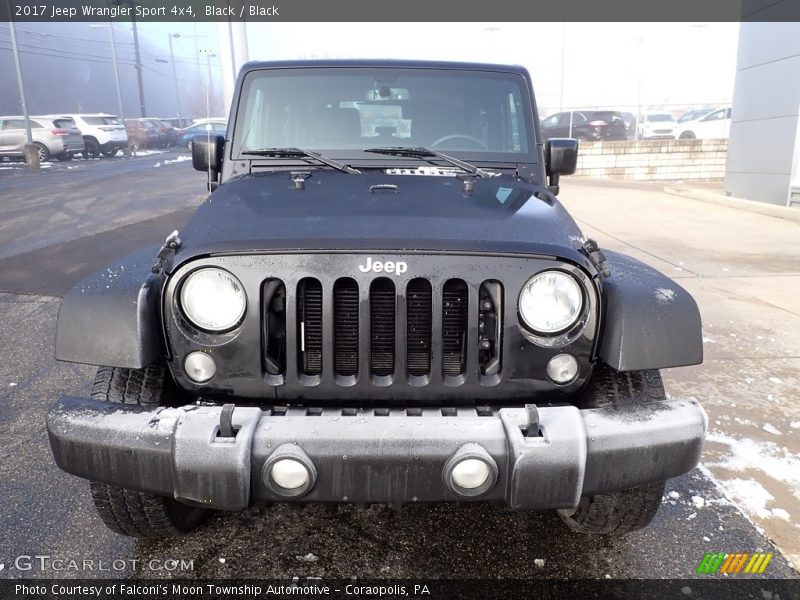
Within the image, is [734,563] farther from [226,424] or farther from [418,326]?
[226,424]

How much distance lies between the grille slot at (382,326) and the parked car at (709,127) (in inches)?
972

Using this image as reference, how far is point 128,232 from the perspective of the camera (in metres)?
9.59

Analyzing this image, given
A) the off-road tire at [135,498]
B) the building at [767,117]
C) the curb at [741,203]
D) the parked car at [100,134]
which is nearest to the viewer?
the off-road tire at [135,498]

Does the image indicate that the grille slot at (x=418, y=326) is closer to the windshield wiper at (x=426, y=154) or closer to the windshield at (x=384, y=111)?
the windshield wiper at (x=426, y=154)

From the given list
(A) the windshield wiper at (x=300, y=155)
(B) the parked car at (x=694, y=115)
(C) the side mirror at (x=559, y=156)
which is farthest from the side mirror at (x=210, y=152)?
(B) the parked car at (x=694, y=115)

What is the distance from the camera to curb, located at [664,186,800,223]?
36.8 feet

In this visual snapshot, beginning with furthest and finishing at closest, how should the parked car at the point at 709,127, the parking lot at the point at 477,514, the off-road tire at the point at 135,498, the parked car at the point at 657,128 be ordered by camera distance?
the parked car at the point at 657,128 → the parked car at the point at 709,127 → the parking lot at the point at 477,514 → the off-road tire at the point at 135,498

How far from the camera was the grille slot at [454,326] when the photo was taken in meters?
2.18

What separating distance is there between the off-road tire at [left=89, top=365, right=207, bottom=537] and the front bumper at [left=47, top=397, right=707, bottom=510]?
8.8 inches

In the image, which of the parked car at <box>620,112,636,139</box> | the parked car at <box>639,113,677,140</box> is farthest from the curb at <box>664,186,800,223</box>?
the parked car at <box>639,113,677,140</box>

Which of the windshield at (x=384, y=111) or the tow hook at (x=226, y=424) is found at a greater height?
the windshield at (x=384, y=111)

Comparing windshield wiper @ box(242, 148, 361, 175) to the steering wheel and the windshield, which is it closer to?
the windshield

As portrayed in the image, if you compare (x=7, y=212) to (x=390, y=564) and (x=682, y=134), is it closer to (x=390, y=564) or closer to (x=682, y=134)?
(x=390, y=564)

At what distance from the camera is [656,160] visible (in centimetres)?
1983
